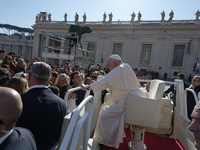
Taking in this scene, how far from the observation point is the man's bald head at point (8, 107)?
2.73ft

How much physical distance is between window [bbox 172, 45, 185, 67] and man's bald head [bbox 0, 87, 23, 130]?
29.1 metres

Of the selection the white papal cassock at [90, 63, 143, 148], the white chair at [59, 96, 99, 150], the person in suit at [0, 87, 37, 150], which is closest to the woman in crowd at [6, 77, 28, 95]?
the white chair at [59, 96, 99, 150]

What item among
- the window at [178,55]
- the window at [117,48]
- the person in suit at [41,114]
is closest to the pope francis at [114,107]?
the person in suit at [41,114]

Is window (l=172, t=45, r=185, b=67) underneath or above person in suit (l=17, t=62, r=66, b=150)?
above

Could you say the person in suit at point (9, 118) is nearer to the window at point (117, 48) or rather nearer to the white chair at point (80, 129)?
the white chair at point (80, 129)

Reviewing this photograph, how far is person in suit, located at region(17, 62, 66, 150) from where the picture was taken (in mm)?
1447

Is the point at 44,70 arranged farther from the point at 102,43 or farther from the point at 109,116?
the point at 102,43

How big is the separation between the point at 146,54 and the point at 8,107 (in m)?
29.1

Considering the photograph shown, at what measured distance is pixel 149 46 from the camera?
27875mm

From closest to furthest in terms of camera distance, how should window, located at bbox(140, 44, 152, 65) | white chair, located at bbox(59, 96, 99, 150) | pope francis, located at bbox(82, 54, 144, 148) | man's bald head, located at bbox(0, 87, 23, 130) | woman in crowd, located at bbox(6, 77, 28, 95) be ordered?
man's bald head, located at bbox(0, 87, 23, 130), white chair, located at bbox(59, 96, 99, 150), woman in crowd, located at bbox(6, 77, 28, 95), pope francis, located at bbox(82, 54, 144, 148), window, located at bbox(140, 44, 152, 65)


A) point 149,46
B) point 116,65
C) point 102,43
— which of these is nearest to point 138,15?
point 149,46

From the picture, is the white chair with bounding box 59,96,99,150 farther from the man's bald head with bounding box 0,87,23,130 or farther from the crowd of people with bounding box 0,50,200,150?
the man's bald head with bounding box 0,87,23,130

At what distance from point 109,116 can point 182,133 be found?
161cm

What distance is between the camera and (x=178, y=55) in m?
26.1
